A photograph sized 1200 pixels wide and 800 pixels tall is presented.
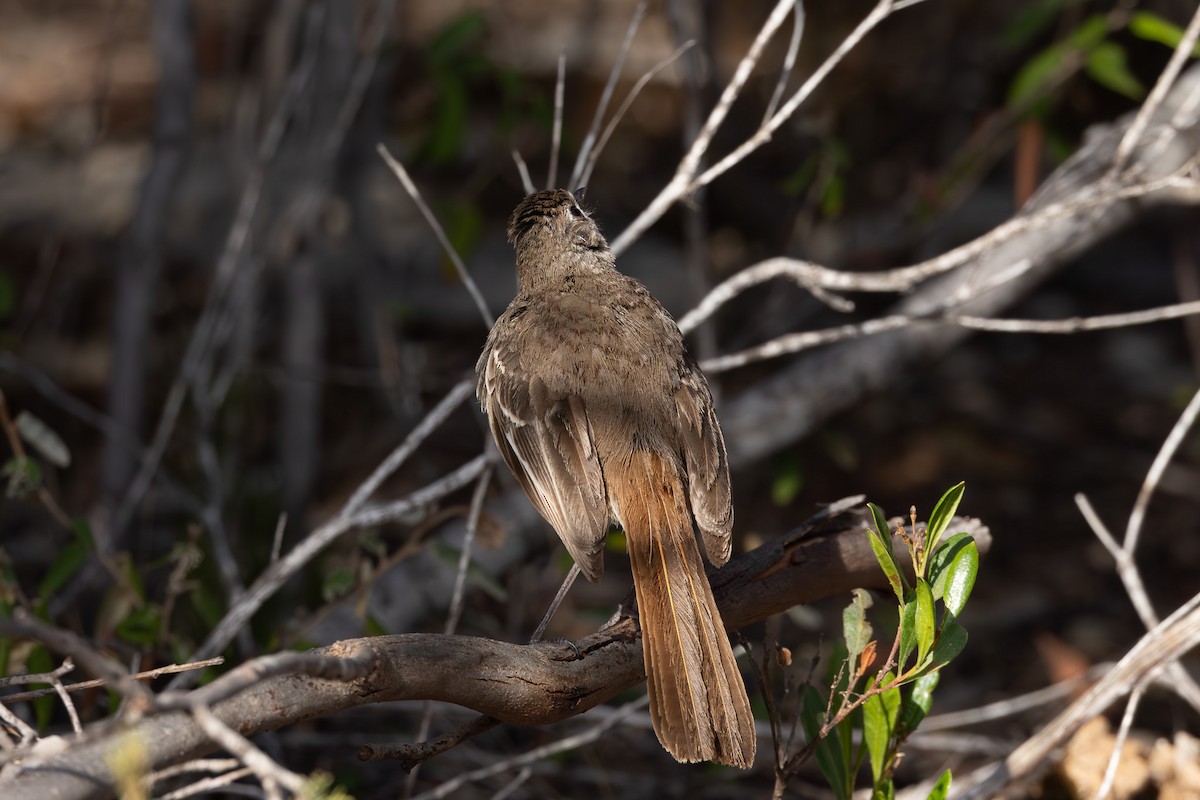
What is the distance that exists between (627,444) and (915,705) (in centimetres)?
99

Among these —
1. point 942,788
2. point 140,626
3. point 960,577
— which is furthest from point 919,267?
point 140,626

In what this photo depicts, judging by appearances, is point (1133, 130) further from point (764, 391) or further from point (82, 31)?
point (82, 31)

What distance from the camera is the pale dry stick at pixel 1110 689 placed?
3.13 metres

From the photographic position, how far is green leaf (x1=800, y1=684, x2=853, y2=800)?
3117mm

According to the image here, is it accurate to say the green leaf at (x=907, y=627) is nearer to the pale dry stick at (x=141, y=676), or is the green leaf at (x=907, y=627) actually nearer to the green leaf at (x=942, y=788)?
the green leaf at (x=942, y=788)

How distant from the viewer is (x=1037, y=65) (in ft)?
18.3

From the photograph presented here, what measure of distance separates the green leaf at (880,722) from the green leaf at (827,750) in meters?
0.13

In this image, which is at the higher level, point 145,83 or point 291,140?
point 145,83

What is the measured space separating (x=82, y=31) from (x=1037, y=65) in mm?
6758

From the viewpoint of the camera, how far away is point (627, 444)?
3488mm

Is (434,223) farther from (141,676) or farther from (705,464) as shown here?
(141,676)

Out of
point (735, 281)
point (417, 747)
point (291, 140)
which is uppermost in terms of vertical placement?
point (291, 140)

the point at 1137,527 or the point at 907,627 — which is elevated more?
the point at 1137,527

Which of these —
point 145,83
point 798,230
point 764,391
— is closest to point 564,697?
point 764,391
